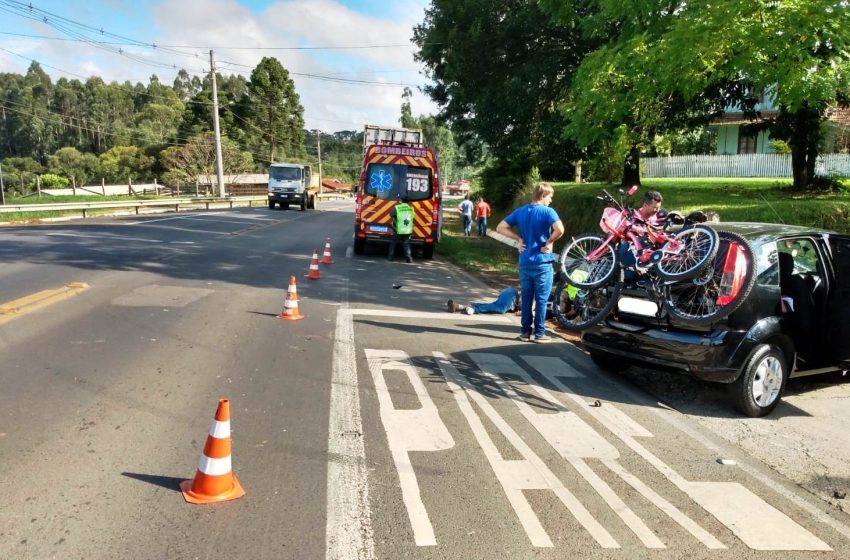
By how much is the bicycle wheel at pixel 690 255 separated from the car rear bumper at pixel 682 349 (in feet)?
1.71

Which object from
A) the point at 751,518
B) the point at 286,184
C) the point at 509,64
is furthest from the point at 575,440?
the point at 286,184

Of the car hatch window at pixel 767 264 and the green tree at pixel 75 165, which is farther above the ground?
the green tree at pixel 75 165

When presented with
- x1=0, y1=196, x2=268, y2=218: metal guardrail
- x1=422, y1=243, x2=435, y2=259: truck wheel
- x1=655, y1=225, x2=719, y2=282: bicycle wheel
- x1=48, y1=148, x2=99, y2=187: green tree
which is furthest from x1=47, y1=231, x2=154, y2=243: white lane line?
x1=48, y1=148, x2=99, y2=187: green tree

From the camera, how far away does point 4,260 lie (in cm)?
1245

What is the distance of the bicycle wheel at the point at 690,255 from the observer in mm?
5535

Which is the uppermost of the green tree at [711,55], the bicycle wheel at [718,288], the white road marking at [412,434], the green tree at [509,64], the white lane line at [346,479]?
the green tree at [509,64]

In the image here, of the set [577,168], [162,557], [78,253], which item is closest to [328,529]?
[162,557]

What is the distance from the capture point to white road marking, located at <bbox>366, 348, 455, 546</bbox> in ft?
11.3

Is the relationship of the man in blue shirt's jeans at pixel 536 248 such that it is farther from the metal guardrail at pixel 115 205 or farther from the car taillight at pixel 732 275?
the metal guardrail at pixel 115 205

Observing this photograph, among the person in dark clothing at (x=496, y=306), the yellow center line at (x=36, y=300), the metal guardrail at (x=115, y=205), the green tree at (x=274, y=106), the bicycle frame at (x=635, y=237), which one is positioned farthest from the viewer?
the green tree at (x=274, y=106)

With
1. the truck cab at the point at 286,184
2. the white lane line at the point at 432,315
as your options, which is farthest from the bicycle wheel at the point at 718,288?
the truck cab at the point at 286,184

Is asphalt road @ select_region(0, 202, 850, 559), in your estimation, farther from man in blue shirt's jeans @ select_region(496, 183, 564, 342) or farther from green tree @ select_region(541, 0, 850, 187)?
green tree @ select_region(541, 0, 850, 187)

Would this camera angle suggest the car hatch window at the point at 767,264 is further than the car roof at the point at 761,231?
No

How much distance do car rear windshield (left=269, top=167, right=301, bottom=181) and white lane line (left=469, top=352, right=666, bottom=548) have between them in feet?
117
